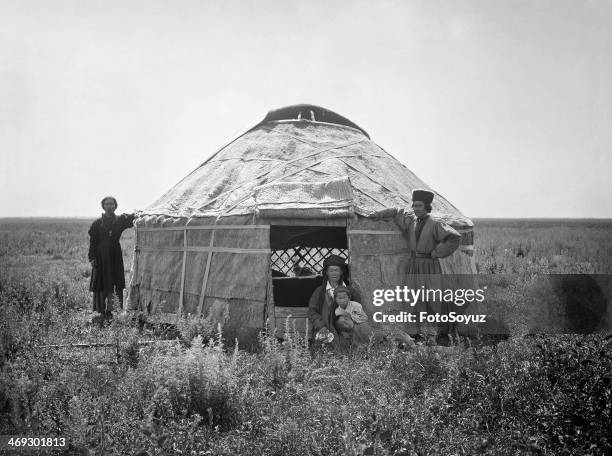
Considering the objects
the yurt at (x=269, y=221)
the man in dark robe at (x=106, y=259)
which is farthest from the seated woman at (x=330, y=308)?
the man in dark robe at (x=106, y=259)

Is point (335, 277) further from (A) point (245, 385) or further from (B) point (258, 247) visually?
(A) point (245, 385)

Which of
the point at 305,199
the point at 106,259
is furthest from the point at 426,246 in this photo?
the point at 106,259

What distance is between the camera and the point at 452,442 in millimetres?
2789

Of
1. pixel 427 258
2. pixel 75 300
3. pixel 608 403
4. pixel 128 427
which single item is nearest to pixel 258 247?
pixel 427 258

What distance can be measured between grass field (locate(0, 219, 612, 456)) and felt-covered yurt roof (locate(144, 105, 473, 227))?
5.52 feet

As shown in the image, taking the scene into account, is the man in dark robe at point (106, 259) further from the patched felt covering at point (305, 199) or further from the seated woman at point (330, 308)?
the seated woman at point (330, 308)

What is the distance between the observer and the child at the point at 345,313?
472cm

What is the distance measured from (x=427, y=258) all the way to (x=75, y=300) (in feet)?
16.6

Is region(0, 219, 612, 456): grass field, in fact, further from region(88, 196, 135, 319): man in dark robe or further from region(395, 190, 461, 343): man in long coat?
region(88, 196, 135, 319): man in dark robe

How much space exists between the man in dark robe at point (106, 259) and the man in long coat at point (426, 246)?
3.45 metres

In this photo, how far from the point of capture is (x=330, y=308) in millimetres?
4805

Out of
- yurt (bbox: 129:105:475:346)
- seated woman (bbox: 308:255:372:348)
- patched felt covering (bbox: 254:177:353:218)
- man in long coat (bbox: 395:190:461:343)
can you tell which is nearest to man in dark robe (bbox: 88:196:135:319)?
yurt (bbox: 129:105:475:346)

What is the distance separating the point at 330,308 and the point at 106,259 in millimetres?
3028

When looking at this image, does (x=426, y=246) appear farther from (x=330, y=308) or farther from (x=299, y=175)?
(x=299, y=175)
